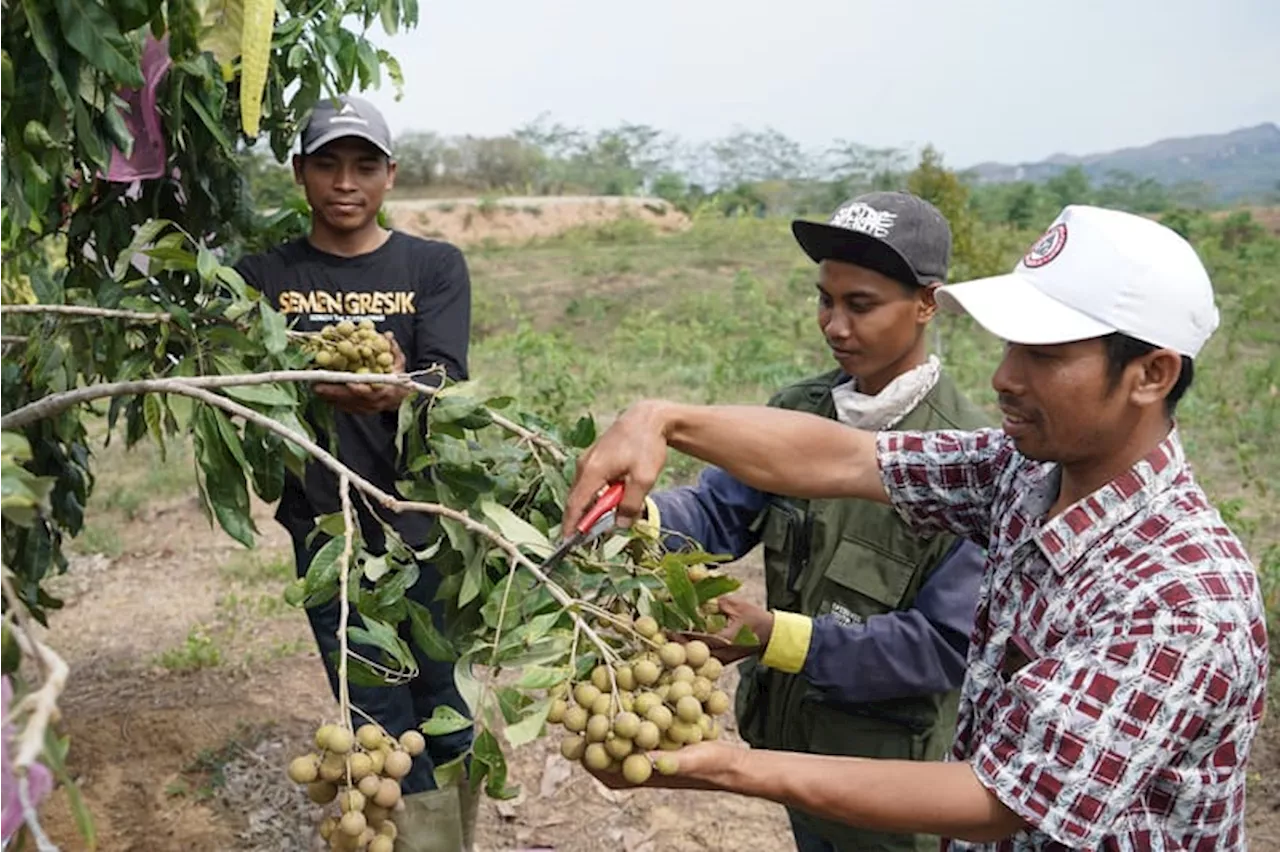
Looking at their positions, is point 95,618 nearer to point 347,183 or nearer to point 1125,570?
point 347,183

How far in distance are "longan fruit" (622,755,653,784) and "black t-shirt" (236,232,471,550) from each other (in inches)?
50.6

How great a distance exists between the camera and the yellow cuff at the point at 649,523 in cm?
152

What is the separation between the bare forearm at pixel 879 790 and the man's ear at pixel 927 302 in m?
0.80

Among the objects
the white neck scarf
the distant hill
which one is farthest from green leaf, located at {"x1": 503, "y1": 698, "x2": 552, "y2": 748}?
the distant hill

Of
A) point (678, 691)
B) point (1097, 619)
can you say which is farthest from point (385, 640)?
point (1097, 619)

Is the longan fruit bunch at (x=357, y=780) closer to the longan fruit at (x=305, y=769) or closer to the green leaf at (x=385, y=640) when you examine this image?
the longan fruit at (x=305, y=769)

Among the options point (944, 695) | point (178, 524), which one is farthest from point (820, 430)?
point (178, 524)

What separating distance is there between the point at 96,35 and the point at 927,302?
122 cm

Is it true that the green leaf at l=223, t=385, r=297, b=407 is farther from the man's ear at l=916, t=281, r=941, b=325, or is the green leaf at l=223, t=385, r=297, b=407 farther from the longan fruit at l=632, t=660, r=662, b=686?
the man's ear at l=916, t=281, r=941, b=325

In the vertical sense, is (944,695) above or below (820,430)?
below

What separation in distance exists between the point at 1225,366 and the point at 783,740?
7.97m

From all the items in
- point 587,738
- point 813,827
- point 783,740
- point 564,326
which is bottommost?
point 564,326

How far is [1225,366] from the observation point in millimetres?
8672

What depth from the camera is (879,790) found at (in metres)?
1.26
